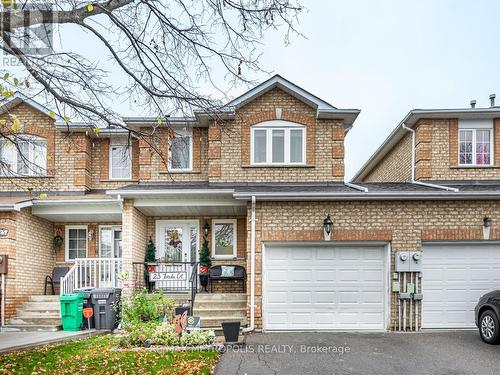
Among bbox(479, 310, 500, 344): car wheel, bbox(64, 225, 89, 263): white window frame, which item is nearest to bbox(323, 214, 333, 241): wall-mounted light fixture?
bbox(479, 310, 500, 344): car wheel

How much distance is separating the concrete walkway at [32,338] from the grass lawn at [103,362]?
1.10ft

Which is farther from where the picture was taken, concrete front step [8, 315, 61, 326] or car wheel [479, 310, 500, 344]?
concrete front step [8, 315, 61, 326]

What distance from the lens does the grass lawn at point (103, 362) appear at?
7.51m

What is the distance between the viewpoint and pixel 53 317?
40.1 feet

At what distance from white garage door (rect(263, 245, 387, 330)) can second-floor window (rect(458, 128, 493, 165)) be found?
5.21 m

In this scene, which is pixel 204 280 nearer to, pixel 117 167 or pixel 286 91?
pixel 117 167

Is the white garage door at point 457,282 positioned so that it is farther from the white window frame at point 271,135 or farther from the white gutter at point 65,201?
the white gutter at point 65,201

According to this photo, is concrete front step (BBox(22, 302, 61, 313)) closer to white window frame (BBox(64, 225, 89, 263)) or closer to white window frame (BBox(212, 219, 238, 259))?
white window frame (BBox(64, 225, 89, 263))

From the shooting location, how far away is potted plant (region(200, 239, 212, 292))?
44.2ft

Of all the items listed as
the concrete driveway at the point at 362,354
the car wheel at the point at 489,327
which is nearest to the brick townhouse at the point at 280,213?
the concrete driveway at the point at 362,354

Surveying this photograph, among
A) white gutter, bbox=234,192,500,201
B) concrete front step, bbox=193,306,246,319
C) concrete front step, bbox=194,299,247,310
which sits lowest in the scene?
concrete front step, bbox=193,306,246,319

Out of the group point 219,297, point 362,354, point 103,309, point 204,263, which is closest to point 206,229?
point 204,263

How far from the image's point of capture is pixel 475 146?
14438mm

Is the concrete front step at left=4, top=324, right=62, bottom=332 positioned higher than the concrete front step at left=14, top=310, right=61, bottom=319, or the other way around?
the concrete front step at left=14, top=310, right=61, bottom=319
